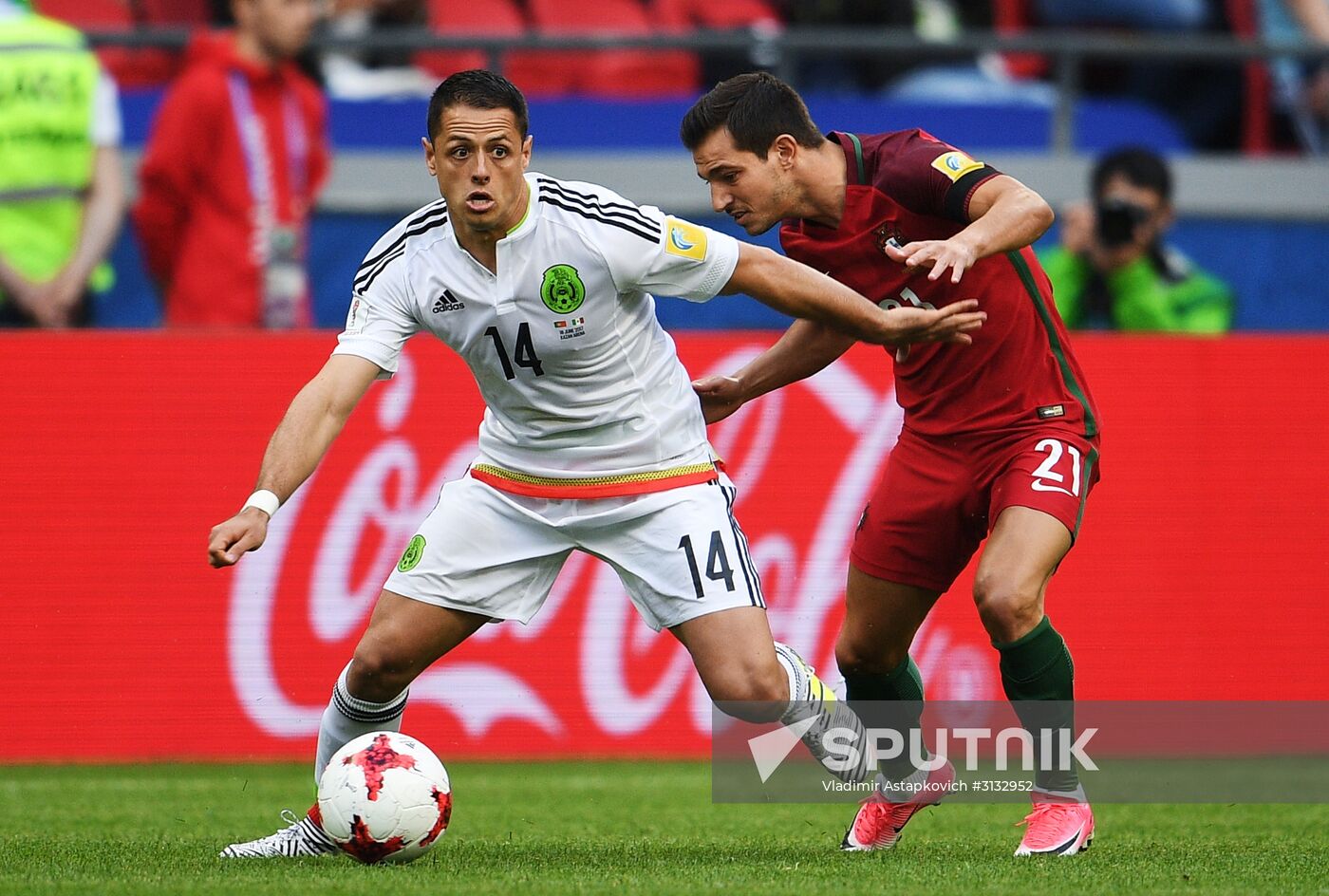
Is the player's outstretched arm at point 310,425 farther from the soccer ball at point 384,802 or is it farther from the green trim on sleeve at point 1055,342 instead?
the green trim on sleeve at point 1055,342

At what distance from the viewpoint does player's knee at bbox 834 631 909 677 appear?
265 inches

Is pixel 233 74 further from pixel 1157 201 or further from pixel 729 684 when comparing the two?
pixel 729 684

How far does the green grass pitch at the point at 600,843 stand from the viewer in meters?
5.59

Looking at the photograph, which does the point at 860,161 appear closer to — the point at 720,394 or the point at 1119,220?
the point at 720,394

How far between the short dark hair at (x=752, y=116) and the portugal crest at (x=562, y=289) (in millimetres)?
655

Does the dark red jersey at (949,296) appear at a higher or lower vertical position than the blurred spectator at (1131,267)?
lower

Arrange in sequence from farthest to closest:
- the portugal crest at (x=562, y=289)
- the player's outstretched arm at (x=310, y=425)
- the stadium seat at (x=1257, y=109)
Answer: the stadium seat at (x=1257, y=109), the portugal crest at (x=562, y=289), the player's outstretched arm at (x=310, y=425)

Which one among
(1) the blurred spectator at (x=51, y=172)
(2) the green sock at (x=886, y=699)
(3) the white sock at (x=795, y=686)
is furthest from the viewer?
(1) the blurred spectator at (x=51, y=172)

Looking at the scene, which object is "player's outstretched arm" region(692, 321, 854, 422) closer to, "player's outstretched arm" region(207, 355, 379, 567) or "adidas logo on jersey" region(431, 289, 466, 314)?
"adidas logo on jersey" region(431, 289, 466, 314)

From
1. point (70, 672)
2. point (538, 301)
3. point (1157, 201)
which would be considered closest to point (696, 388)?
point (538, 301)

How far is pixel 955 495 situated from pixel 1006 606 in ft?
1.78

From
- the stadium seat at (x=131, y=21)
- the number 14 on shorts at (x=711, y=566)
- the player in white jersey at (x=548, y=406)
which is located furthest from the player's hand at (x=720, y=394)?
the stadium seat at (x=131, y=21)

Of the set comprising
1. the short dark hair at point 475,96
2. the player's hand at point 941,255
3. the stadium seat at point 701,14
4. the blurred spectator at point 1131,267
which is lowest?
the player's hand at point 941,255

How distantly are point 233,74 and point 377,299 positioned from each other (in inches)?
181
